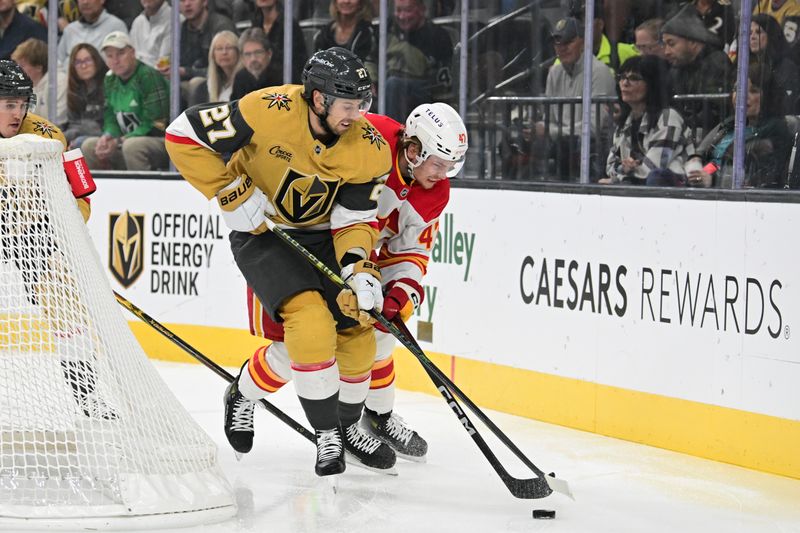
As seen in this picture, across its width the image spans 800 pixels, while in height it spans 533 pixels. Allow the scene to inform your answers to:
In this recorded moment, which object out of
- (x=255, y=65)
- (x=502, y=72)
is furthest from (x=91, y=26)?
(x=502, y=72)

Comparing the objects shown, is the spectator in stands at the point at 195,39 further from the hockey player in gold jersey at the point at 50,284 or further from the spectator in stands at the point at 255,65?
the hockey player in gold jersey at the point at 50,284

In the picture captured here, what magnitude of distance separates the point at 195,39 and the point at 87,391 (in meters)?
3.17

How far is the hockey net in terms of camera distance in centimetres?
322

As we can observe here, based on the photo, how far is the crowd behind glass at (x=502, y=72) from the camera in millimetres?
4191

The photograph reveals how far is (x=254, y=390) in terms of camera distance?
3.83 m

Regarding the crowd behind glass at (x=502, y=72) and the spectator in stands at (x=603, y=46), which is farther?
the spectator in stands at (x=603, y=46)

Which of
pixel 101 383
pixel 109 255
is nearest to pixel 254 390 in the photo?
pixel 101 383

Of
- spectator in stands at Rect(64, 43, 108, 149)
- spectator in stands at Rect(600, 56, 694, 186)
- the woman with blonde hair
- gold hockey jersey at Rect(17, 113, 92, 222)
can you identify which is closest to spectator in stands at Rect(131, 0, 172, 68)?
spectator in stands at Rect(64, 43, 108, 149)

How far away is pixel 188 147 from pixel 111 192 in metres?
2.85

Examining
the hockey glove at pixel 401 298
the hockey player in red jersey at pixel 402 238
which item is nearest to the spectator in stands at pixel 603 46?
the hockey player in red jersey at pixel 402 238

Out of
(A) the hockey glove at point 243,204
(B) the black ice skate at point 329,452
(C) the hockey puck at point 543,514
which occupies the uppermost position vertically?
(A) the hockey glove at point 243,204

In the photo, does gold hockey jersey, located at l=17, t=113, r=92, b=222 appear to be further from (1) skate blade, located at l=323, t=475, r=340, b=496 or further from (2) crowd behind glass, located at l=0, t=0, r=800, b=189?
(2) crowd behind glass, located at l=0, t=0, r=800, b=189

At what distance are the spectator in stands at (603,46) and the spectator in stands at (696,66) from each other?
20cm

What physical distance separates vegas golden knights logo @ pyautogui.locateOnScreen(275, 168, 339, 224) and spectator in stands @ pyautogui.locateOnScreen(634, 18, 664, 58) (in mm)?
1460
